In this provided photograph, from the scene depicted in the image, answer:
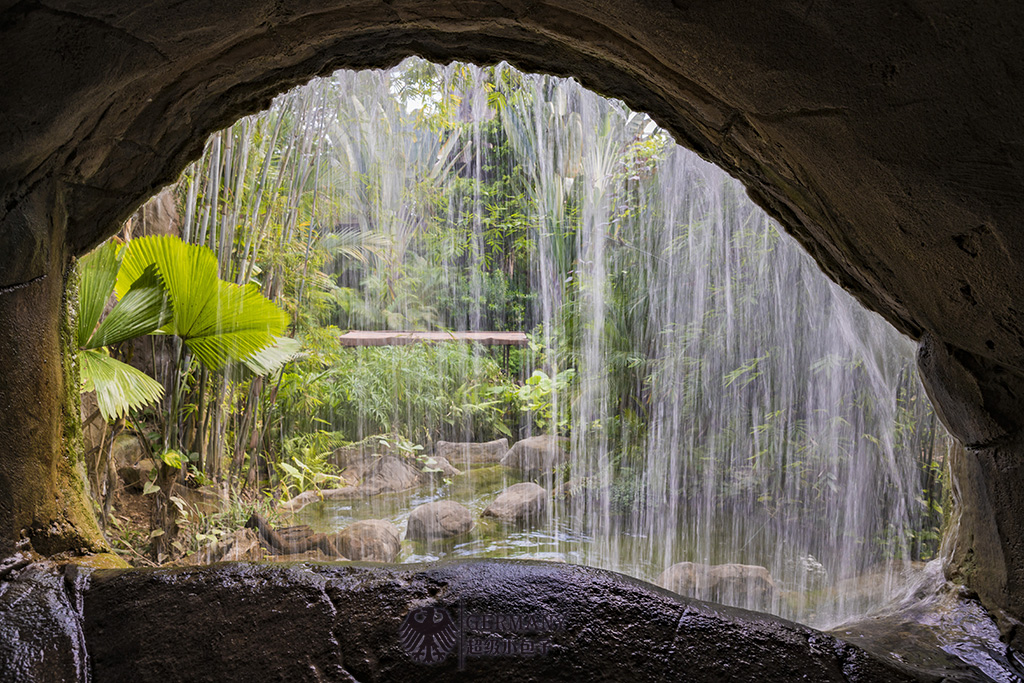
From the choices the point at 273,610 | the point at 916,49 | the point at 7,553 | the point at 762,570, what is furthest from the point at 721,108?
the point at 762,570

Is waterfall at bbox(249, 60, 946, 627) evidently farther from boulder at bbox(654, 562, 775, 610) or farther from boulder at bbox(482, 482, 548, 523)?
boulder at bbox(482, 482, 548, 523)

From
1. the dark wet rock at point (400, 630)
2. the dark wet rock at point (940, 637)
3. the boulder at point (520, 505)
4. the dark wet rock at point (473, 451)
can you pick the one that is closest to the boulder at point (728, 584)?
the boulder at point (520, 505)

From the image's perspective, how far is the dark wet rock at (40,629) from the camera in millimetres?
1618

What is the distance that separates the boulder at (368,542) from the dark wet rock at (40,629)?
3701mm

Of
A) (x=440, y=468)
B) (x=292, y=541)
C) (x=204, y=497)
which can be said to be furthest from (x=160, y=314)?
(x=440, y=468)

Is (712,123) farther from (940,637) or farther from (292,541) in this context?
(292,541)

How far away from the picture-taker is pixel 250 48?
2229mm

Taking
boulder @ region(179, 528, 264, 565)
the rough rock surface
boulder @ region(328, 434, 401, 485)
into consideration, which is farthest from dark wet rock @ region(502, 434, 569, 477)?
boulder @ region(179, 528, 264, 565)

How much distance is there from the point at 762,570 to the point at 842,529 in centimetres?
176

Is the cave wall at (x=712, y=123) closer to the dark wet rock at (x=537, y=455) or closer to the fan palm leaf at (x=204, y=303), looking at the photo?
the fan palm leaf at (x=204, y=303)

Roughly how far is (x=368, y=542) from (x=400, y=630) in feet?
13.1

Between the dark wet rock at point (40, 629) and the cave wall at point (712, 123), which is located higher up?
the cave wall at point (712, 123)

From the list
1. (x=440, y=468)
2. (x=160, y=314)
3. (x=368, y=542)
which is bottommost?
(x=368, y=542)

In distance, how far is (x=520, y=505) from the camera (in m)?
7.02
